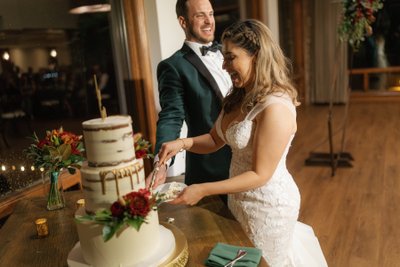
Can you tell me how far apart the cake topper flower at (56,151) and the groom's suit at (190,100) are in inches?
18.7

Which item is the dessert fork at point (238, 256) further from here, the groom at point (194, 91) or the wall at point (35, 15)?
the wall at point (35, 15)

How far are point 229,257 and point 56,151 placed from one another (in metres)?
0.91

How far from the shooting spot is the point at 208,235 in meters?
1.44

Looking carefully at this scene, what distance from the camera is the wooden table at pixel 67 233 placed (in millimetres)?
1370

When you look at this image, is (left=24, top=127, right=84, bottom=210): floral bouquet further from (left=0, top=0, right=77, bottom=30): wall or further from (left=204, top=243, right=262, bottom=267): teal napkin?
(left=0, top=0, right=77, bottom=30): wall

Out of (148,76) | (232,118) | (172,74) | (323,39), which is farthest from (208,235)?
(323,39)

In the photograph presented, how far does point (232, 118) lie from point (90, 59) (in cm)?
151

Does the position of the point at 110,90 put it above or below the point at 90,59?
below

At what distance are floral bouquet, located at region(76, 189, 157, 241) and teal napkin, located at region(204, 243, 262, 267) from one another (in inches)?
11.7

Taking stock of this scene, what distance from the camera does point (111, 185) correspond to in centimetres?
112

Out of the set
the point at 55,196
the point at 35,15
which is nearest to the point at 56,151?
the point at 55,196

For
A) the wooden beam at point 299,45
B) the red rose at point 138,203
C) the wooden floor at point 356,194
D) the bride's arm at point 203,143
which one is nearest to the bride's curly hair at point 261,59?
the bride's arm at point 203,143

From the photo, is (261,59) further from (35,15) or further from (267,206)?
(35,15)

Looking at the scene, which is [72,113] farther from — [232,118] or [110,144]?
[110,144]
